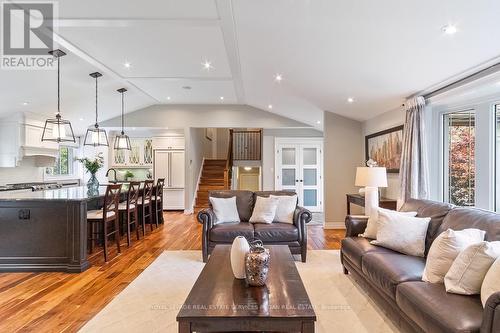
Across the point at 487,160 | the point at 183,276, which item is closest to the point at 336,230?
the point at 487,160

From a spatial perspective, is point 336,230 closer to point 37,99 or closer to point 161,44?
point 161,44

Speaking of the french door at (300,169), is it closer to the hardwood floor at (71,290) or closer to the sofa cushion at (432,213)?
the hardwood floor at (71,290)

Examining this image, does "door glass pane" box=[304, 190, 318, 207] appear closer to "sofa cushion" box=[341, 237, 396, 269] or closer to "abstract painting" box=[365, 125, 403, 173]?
"abstract painting" box=[365, 125, 403, 173]

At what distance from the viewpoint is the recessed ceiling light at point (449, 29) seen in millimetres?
2723

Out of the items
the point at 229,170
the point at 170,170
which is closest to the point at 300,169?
the point at 229,170

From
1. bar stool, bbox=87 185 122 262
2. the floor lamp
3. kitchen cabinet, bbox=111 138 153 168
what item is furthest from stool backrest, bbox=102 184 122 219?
kitchen cabinet, bbox=111 138 153 168

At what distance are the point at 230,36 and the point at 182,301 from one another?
328cm

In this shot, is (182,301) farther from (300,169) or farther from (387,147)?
(300,169)

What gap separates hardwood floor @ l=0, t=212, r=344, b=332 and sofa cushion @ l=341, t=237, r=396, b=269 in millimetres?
1612

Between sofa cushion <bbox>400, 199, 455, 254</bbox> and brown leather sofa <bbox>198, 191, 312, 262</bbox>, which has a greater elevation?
sofa cushion <bbox>400, 199, 455, 254</bbox>

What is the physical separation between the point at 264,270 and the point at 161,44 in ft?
12.0

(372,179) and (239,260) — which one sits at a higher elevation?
(372,179)

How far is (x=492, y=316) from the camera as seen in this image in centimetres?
149

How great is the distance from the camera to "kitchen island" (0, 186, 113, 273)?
393cm
